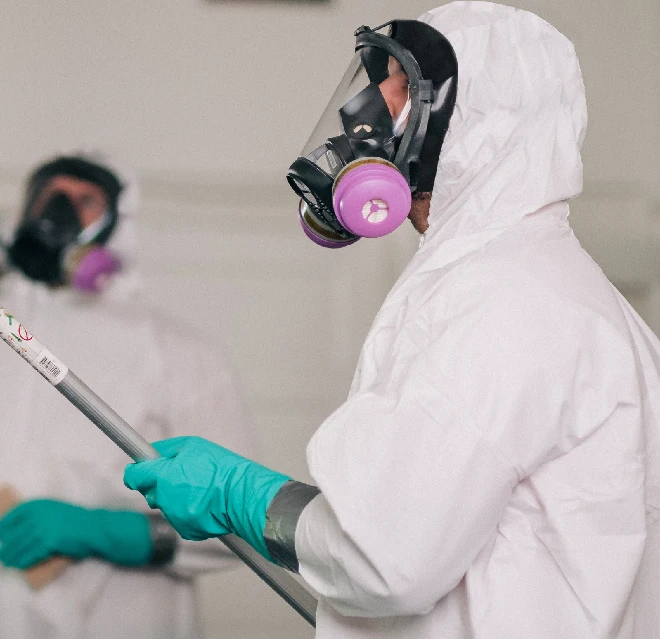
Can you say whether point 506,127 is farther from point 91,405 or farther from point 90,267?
point 90,267

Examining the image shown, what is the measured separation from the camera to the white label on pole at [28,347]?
1161mm

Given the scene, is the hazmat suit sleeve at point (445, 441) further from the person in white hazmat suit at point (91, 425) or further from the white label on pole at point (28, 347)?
the person in white hazmat suit at point (91, 425)

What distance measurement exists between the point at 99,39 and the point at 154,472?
1593mm

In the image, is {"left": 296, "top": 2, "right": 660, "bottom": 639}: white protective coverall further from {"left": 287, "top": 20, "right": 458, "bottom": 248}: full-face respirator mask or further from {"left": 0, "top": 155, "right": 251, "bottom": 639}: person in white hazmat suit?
{"left": 0, "top": 155, "right": 251, "bottom": 639}: person in white hazmat suit

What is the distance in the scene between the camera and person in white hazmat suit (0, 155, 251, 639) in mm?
1869

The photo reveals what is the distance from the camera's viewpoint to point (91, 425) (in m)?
1.96

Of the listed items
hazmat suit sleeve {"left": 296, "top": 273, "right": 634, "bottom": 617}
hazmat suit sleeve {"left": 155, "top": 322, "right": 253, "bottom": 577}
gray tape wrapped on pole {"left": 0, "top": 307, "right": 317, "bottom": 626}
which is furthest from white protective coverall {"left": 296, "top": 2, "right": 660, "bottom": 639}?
hazmat suit sleeve {"left": 155, "top": 322, "right": 253, "bottom": 577}

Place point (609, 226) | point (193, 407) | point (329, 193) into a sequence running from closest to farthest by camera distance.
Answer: point (329, 193) < point (193, 407) < point (609, 226)

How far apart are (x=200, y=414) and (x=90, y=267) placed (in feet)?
1.50

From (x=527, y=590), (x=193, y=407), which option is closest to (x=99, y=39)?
(x=193, y=407)

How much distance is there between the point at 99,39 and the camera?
2402mm

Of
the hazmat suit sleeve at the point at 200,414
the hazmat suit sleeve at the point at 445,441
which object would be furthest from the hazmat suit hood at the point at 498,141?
the hazmat suit sleeve at the point at 200,414

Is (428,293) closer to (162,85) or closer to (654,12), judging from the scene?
(162,85)

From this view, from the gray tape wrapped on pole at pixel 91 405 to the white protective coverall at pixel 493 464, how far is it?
0.21 metres
